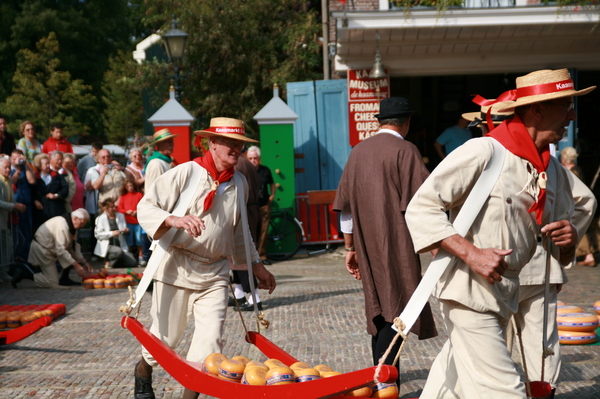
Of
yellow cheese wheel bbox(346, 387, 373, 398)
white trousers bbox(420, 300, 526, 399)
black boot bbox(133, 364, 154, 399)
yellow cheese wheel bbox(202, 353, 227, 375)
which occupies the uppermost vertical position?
white trousers bbox(420, 300, 526, 399)

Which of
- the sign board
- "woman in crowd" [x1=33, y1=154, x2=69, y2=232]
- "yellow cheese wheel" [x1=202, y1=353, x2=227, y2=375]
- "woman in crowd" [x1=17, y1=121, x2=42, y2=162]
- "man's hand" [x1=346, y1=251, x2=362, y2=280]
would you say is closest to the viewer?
"yellow cheese wheel" [x1=202, y1=353, x2=227, y2=375]

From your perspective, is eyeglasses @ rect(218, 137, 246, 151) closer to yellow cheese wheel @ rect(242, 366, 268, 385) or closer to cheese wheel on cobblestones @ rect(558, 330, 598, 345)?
yellow cheese wheel @ rect(242, 366, 268, 385)

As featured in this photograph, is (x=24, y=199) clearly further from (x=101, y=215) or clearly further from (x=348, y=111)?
(x=348, y=111)

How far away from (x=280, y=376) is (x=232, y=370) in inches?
16.0

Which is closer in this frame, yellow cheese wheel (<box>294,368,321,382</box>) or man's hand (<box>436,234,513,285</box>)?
man's hand (<box>436,234,513,285</box>)

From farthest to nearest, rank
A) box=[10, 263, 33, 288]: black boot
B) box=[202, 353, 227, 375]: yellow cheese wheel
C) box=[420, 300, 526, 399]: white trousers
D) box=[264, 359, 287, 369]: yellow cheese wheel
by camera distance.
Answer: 1. box=[10, 263, 33, 288]: black boot
2. box=[202, 353, 227, 375]: yellow cheese wheel
3. box=[264, 359, 287, 369]: yellow cheese wheel
4. box=[420, 300, 526, 399]: white trousers

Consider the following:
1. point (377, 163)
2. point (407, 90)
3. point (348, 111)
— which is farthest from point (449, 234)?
point (407, 90)

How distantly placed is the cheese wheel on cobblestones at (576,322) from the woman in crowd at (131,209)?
8428 mm

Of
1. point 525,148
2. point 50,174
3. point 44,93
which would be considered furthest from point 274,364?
point 44,93

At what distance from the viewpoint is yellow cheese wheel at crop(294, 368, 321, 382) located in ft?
12.7

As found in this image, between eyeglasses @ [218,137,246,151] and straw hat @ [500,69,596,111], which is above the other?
straw hat @ [500,69,596,111]

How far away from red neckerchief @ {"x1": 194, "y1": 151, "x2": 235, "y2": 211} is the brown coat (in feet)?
3.18

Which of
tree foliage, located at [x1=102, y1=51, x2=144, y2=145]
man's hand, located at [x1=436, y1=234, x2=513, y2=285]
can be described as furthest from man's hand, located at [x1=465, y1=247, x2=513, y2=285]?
tree foliage, located at [x1=102, y1=51, x2=144, y2=145]

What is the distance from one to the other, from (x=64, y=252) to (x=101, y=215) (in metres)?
2.28
